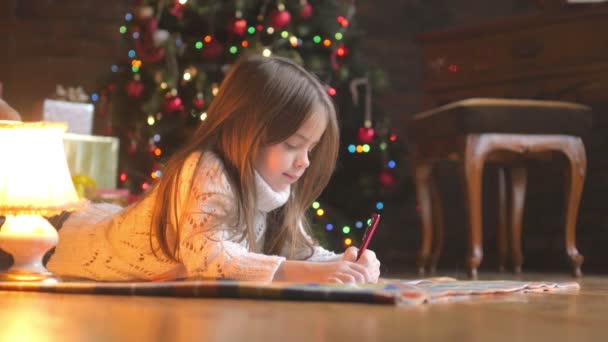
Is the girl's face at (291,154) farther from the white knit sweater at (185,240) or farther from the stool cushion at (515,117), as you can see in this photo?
the stool cushion at (515,117)

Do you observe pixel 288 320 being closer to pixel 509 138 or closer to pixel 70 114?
pixel 509 138

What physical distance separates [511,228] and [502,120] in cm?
54

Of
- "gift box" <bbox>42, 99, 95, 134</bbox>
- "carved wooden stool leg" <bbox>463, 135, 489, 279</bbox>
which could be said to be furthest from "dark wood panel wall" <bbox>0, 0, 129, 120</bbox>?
"carved wooden stool leg" <bbox>463, 135, 489, 279</bbox>

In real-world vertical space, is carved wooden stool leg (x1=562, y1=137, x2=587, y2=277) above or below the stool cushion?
below

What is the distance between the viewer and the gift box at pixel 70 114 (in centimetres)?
343

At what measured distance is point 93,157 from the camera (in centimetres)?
350

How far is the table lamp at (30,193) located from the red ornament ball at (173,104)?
1600 mm

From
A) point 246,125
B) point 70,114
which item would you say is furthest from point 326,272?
point 70,114

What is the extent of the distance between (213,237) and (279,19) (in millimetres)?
1859

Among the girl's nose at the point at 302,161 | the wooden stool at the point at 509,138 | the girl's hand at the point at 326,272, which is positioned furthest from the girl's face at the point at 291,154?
the wooden stool at the point at 509,138

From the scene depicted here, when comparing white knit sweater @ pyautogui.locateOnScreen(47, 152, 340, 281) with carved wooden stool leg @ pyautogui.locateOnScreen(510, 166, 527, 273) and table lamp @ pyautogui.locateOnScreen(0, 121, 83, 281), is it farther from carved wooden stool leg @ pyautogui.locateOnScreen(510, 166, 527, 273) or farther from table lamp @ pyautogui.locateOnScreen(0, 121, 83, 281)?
carved wooden stool leg @ pyautogui.locateOnScreen(510, 166, 527, 273)

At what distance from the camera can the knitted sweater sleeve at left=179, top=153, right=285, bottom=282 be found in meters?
1.72

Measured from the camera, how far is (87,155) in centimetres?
348

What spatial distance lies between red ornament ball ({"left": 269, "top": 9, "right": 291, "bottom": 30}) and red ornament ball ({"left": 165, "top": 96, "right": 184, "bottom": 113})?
0.43m
